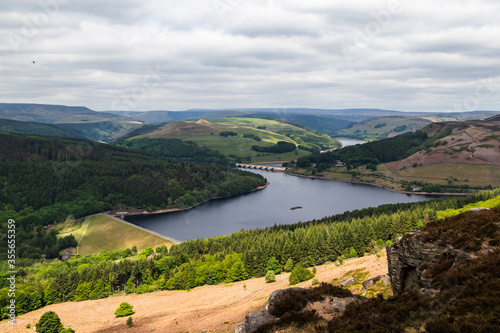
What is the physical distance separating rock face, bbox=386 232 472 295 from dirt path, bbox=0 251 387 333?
11.3 m

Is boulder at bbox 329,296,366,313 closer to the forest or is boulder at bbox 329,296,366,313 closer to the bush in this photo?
the bush

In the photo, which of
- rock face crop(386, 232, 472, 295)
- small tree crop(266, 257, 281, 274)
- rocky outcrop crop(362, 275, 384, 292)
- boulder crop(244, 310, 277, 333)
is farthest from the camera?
small tree crop(266, 257, 281, 274)

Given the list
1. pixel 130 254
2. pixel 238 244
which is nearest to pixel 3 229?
pixel 130 254

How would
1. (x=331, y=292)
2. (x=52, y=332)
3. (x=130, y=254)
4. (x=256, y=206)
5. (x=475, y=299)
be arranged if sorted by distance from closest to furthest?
(x=475, y=299), (x=331, y=292), (x=52, y=332), (x=130, y=254), (x=256, y=206)

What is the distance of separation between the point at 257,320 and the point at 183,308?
107ft

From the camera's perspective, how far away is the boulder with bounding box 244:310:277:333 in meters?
26.5

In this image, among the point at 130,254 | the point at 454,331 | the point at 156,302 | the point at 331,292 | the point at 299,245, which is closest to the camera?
the point at 454,331

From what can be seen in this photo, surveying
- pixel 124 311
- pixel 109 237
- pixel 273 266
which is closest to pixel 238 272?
pixel 273 266

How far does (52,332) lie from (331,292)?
4957cm

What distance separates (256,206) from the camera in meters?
193

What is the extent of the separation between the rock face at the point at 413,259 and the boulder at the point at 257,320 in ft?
35.3

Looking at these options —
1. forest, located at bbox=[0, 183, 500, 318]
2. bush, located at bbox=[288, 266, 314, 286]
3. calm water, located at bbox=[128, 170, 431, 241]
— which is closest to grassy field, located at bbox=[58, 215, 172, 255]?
calm water, located at bbox=[128, 170, 431, 241]

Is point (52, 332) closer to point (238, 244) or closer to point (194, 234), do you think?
point (238, 244)

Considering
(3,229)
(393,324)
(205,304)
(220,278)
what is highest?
(393,324)
